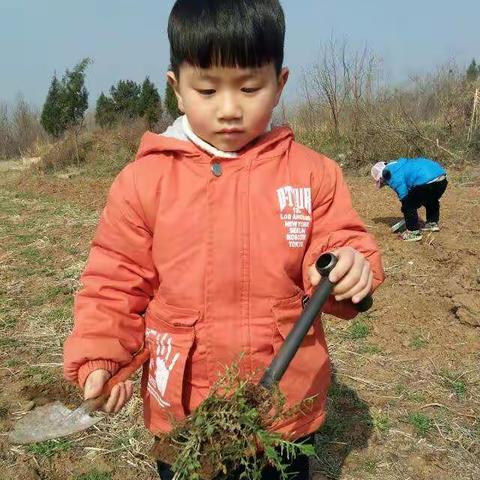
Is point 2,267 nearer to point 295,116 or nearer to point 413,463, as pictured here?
point 413,463

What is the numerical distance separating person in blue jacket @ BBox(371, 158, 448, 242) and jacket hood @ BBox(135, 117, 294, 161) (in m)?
5.32

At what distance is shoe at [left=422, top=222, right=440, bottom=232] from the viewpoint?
698 centimetres

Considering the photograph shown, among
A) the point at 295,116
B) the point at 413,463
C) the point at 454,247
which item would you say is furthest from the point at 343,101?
the point at 413,463

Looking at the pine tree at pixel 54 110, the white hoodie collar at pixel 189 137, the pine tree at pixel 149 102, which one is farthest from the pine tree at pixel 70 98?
the white hoodie collar at pixel 189 137

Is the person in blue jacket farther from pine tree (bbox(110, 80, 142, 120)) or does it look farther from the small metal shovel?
pine tree (bbox(110, 80, 142, 120))

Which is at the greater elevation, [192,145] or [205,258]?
[192,145]

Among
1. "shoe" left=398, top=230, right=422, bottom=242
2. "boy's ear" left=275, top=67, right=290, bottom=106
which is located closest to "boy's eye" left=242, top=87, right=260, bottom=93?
"boy's ear" left=275, top=67, right=290, bottom=106

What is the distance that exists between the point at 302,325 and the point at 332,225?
0.50 metres

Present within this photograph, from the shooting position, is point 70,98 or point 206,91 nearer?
point 206,91

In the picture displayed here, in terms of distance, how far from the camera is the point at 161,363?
1752 mm

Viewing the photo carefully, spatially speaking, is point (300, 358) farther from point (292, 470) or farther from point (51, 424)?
point (51, 424)

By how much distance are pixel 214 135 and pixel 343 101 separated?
14416 millimetres

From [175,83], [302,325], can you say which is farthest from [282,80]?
[302,325]

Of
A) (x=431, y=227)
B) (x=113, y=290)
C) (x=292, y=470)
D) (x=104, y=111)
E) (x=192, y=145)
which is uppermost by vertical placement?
(x=192, y=145)
